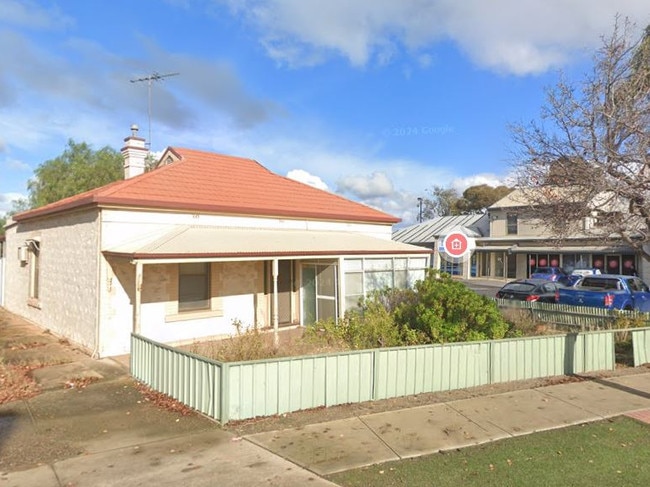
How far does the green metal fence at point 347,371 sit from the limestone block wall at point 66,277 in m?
2.94

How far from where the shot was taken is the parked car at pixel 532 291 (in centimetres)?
1574

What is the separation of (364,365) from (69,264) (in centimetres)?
845

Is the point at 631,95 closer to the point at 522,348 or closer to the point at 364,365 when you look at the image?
the point at 522,348

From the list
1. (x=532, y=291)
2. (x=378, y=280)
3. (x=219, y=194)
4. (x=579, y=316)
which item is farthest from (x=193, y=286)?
(x=532, y=291)

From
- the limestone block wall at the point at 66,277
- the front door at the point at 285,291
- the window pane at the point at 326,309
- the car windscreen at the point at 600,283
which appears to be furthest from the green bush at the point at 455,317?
the car windscreen at the point at 600,283

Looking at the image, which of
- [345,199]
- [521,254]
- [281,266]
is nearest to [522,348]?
[281,266]

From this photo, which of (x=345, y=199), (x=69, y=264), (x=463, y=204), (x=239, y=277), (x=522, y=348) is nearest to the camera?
(x=522, y=348)

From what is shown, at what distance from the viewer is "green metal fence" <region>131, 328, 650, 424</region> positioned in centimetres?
626

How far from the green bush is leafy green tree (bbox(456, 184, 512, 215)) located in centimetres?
5371

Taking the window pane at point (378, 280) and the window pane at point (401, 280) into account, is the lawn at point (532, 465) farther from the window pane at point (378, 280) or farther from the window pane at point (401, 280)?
the window pane at point (401, 280)

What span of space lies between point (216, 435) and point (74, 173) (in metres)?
36.2

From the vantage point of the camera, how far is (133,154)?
48.6 feet

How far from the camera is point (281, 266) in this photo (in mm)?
13750

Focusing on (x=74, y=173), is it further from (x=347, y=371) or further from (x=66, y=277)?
(x=347, y=371)
